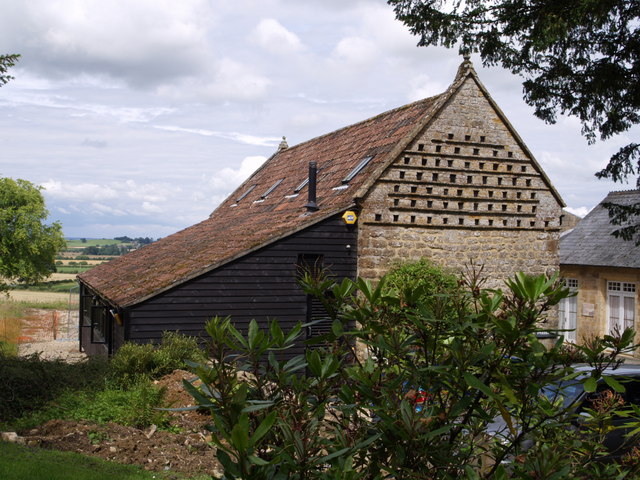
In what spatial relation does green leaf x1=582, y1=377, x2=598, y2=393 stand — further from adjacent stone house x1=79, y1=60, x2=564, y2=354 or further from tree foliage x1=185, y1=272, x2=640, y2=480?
adjacent stone house x1=79, y1=60, x2=564, y2=354

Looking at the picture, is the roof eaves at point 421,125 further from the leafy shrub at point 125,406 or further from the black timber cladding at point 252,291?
the leafy shrub at point 125,406

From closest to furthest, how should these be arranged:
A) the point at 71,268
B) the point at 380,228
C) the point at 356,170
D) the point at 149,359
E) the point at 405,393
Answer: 1. the point at 405,393
2. the point at 149,359
3. the point at 380,228
4. the point at 356,170
5. the point at 71,268

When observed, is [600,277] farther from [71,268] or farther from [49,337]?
[71,268]

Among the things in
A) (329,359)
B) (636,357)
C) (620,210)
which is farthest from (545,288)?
(636,357)

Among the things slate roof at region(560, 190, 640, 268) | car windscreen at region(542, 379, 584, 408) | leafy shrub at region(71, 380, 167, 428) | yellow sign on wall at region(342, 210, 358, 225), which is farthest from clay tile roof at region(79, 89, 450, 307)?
slate roof at region(560, 190, 640, 268)

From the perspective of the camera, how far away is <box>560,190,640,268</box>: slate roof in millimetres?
24203

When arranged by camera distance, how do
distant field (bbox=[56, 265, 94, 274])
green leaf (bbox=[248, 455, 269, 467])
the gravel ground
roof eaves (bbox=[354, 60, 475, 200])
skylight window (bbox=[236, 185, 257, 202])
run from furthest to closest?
distant field (bbox=[56, 265, 94, 274]) < skylight window (bbox=[236, 185, 257, 202]) < the gravel ground < roof eaves (bbox=[354, 60, 475, 200]) < green leaf (bbox=[248, 455, 269, 467])

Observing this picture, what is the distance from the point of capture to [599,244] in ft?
86.0

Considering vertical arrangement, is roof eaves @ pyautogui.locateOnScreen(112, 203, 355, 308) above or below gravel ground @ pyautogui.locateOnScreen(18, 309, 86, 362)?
above

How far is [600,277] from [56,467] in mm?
22847

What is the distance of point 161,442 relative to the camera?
10125mm

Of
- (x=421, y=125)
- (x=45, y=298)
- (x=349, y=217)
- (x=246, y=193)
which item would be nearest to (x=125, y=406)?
(x=349, y=217)

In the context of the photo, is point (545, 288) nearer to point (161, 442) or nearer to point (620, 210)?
point (161, 442)

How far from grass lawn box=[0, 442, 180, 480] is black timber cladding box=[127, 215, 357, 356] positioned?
5.33 metres
